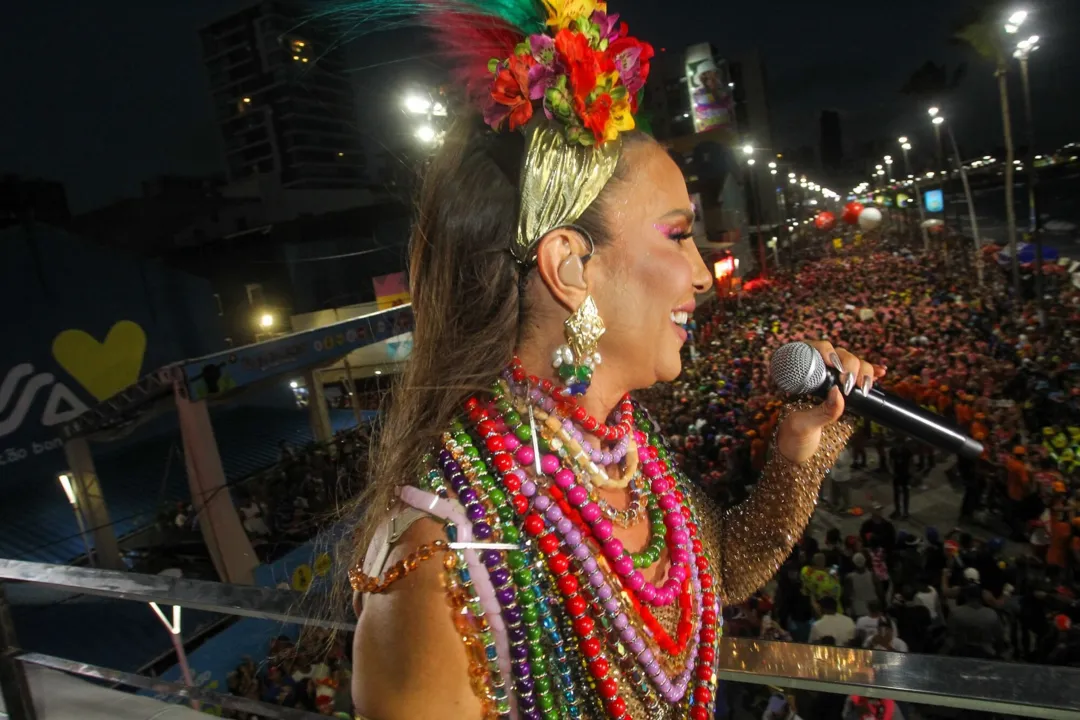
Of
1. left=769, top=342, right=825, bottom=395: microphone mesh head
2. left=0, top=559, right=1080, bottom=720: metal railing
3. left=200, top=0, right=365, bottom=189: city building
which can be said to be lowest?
left=0, top=559, right=1080, bottom=720: metal railing

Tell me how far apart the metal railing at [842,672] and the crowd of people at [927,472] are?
1.63 meters

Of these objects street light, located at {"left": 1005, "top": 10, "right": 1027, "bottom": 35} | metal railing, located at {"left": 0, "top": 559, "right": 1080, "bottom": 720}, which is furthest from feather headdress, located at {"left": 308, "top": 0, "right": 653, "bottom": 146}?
street light, located at {"left": 1005, "top": 10, "right": 1027, "bottom": 35}

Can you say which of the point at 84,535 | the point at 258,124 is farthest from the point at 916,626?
the point at 258,124

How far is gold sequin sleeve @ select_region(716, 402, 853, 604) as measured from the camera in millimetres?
1754

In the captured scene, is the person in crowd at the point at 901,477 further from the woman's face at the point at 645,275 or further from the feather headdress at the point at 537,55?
the feather headdress at the point at 537,55

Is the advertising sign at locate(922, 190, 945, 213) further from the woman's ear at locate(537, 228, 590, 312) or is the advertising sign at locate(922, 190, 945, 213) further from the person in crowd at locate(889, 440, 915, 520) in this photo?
the woman's ear at locate(537, 228, 590, 312)

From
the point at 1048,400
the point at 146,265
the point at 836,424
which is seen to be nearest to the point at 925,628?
the point at 836,424

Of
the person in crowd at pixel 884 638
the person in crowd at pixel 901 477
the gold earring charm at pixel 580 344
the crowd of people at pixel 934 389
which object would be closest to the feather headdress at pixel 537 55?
the gold earring charm at pixel 580 344

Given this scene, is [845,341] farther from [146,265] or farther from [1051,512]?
[146,265]

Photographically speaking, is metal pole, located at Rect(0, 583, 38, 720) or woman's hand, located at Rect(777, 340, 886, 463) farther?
metal pole, located at Rect(0, 583, 38, 720)

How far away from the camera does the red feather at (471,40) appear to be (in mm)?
1390

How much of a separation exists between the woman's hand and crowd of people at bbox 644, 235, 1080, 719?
145 centimetres

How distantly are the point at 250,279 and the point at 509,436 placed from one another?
21365mm

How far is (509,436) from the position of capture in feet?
4.27
